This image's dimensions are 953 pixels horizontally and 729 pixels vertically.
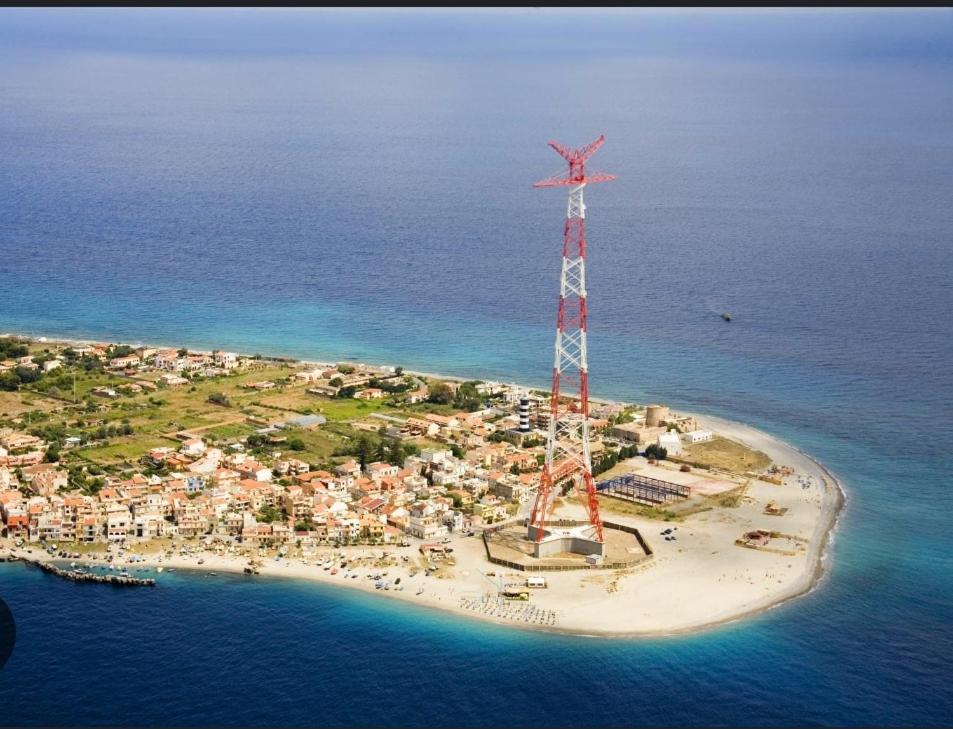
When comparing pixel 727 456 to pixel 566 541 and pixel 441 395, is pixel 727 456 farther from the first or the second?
pixel 441 395

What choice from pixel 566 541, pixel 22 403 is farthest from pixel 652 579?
pixel 22 403

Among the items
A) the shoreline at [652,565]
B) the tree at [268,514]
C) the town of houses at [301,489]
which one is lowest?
the shoreline at [652,565]

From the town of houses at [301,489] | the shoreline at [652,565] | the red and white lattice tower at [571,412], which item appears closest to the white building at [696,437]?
the town of houses at [301,489]

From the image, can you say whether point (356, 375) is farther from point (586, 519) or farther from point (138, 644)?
point (138, 644)

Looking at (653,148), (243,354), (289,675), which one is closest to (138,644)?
(289,675)

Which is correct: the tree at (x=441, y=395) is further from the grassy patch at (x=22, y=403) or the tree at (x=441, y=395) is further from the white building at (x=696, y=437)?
the grassy patch at (x=22, y=403)

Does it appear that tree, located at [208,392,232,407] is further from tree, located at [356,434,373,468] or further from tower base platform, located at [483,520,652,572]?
tower base platform, located at [483,520,652,572]

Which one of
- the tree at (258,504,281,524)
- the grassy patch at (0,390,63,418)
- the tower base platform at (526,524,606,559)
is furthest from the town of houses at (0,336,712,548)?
the grassy patch at (0,390,63,418)

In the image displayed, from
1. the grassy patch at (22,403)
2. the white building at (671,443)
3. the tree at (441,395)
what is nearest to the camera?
the white building at (671,443)

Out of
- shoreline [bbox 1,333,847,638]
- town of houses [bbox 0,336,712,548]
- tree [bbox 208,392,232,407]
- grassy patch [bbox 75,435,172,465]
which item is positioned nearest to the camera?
shoreline [bbox 1,333,847,638]
